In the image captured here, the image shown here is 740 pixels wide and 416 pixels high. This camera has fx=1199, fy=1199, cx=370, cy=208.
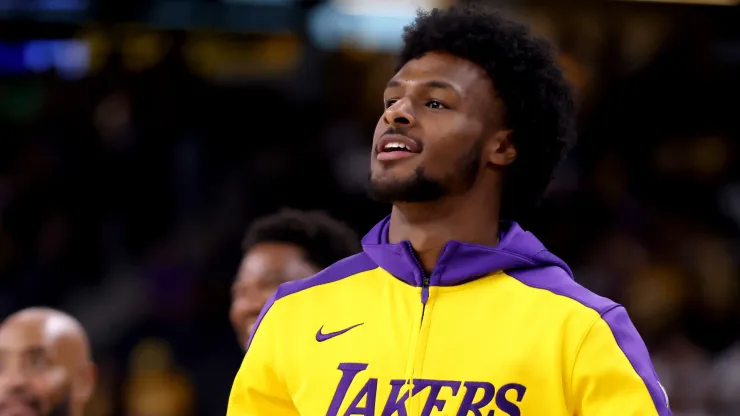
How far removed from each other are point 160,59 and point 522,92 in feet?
17.9

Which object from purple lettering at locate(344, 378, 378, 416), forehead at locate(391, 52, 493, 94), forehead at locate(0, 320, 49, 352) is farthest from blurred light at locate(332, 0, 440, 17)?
purple lettering at locate(344, 378, 378, 416)

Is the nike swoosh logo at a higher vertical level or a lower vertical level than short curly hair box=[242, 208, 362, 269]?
higher

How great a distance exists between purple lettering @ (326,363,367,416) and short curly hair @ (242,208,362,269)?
1.41 m

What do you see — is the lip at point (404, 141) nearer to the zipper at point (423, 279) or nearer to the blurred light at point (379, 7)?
the zipper at point (423, 279)

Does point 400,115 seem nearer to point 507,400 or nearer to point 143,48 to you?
point 507,400

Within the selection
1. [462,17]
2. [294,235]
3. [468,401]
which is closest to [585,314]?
[468,401]

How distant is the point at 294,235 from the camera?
3721 mm

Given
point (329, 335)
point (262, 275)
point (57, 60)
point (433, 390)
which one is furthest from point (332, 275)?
point (57, 60)

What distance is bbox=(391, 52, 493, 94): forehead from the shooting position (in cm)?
238

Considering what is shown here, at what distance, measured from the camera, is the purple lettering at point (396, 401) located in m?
2.22

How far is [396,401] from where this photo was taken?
222 cm

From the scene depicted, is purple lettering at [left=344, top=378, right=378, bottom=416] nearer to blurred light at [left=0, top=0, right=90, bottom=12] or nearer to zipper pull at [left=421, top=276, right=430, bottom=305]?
zipper pull at [left=421, top=276, right=430, bottom=305]

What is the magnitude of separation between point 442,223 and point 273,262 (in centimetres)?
128

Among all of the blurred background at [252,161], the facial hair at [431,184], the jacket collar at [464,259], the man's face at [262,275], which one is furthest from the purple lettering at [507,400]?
the blurred background at [252,161]
